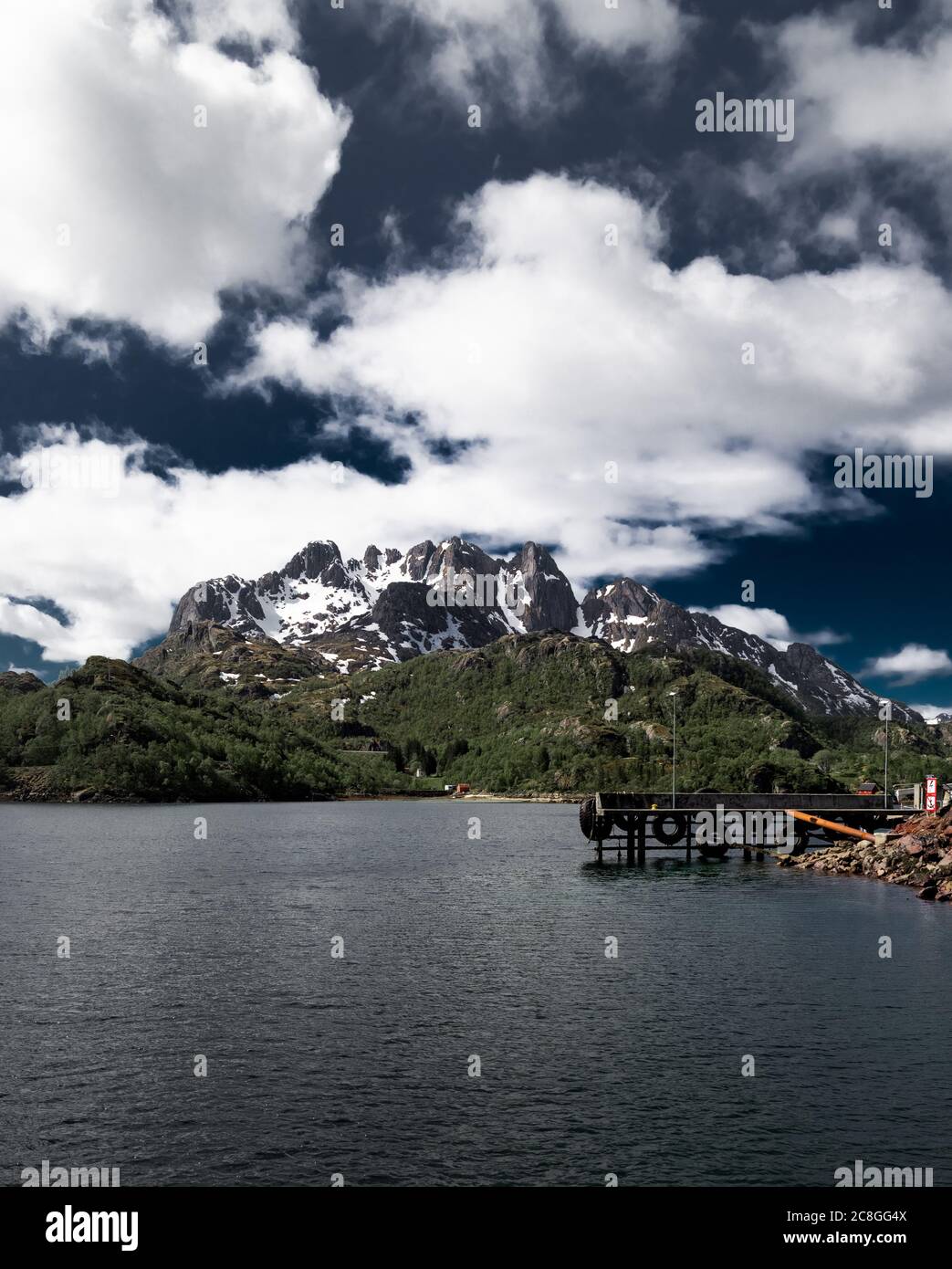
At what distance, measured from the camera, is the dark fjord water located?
953 inches

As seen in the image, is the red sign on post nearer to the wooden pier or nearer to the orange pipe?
the wooden pier

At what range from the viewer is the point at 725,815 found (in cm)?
11906

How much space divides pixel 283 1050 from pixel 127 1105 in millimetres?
6174

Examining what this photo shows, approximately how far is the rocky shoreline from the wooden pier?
8591 millimetres

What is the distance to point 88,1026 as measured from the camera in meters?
35.3

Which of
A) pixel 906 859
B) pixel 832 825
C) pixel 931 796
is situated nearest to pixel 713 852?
pixel 832 825

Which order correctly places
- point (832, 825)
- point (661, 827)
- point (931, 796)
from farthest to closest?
point (661, 827), point (832, 825), point (931, 796)

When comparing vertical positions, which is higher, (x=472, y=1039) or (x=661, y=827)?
(x=472, y=1039)

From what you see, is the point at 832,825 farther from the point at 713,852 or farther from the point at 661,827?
the point at 661,827

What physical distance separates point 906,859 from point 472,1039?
6734 cm

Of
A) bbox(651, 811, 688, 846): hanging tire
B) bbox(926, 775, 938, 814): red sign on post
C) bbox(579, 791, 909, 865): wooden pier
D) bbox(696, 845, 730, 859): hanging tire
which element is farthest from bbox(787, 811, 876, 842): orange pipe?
bbox(651, 811, 688, 846): hanging tire

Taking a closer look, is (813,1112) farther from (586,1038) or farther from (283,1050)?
(283,1050)

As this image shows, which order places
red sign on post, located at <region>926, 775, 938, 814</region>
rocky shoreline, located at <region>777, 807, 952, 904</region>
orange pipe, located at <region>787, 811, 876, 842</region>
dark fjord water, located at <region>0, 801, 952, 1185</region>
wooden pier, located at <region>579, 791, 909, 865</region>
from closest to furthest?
1. dark fjord water, located at <region>0, 801, 952, 1185</region>
2. rocky shoreline, located at <region>777, 807, 952, 904</region>
3. red sign on post, located at <region>926, 775, 938, 814</region>
4. orange pipe, located at <region>787, 811, 876, 842</region>
5. wooden pier, located at <region>579, 791, 909, 865</region>

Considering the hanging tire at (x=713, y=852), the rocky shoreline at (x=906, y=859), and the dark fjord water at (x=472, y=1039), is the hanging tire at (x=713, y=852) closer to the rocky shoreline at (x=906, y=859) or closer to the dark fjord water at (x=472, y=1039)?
the rocky shoreline at (x=906, y=859)
